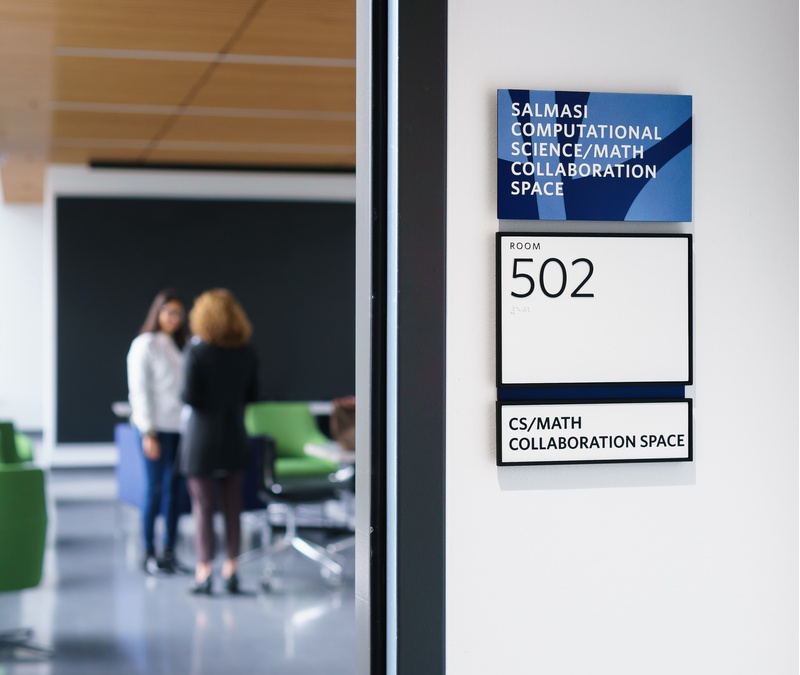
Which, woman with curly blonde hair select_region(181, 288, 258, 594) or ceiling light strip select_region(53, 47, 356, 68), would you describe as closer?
woman with curly blonde hair select_region(181, 288, 258, 594)

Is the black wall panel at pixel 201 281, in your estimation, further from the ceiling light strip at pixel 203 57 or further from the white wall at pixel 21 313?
A: the white wall at pixel 21 313

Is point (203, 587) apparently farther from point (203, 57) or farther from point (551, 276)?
point (551, 276)

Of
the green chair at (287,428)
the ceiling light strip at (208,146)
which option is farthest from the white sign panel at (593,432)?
the ceiling light strip at (208,146)

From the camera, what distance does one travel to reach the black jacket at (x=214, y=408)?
5.74 m

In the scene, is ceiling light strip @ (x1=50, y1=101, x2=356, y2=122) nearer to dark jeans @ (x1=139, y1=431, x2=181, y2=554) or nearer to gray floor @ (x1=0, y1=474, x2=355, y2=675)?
dark jeans @ (x1=139, y1=431, x2=181, y2=554)

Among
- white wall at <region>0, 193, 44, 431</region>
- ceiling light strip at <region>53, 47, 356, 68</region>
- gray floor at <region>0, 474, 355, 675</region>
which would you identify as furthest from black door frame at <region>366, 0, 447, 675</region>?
white wall at <region>0, 193, 44, 431</region>

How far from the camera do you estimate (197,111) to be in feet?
25.6

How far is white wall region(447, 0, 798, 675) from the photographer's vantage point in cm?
190

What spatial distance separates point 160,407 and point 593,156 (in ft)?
16.3

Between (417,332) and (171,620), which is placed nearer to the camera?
(417,332)

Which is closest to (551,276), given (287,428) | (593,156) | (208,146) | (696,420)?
(593,156)

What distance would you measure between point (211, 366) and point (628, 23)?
4.10 metres

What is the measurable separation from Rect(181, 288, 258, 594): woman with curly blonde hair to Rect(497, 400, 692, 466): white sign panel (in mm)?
4010

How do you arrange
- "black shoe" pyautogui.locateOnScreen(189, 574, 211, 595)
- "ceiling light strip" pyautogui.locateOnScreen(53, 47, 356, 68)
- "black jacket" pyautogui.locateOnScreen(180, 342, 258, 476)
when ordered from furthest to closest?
"black shoe" pyautogui.locateOnScreen(189, 574, 211, 595) < "ceiling light strip" pyautogui.locateOnScreen(53, 47, 356, 68) < "black jacket" pyautogui.locateOnScreen(180, 342, 258, 476)
